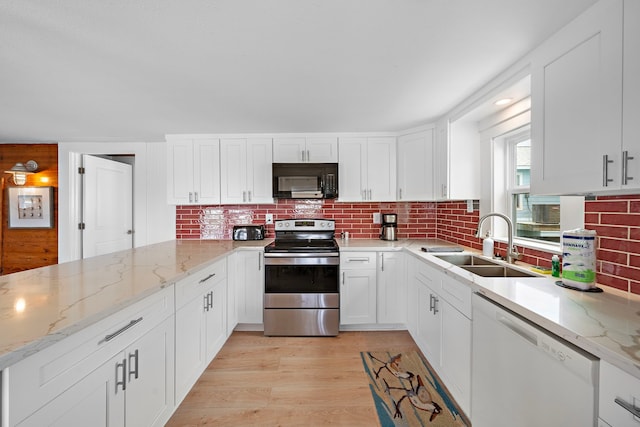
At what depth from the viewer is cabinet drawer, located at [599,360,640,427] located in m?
0.73

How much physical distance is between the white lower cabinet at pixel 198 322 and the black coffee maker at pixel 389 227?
1.80m

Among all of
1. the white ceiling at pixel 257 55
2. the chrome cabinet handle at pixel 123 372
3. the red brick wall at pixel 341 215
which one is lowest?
the chrome cabinet handle at pixel 123 372

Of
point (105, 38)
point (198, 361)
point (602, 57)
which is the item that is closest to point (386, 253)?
point (198, 361)

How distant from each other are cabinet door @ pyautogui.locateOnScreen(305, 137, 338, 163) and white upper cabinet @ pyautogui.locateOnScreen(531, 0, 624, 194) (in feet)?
6.45

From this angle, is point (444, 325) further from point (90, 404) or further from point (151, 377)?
point (90, 404)

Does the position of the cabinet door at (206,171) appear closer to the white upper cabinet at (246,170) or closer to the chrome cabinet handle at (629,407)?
the white upper cabinet at (246,170)

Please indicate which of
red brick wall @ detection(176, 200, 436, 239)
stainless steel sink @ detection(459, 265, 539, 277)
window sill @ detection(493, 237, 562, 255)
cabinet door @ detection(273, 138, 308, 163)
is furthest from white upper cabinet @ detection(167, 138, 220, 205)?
window sill @ detection(493, 237, 562, 255)

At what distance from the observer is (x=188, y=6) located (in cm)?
120

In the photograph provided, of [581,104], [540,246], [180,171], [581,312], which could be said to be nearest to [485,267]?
[540,246]

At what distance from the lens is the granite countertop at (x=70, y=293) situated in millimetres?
809

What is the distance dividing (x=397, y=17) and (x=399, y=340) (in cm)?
262

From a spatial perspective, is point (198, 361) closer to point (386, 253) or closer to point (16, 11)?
point (386, 253)

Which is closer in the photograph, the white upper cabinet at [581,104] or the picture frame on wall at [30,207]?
the white upper cabinet at [581,104]

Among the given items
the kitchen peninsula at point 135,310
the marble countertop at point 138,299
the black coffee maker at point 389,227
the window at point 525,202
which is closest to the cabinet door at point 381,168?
the black coffee maker at point 389,227
